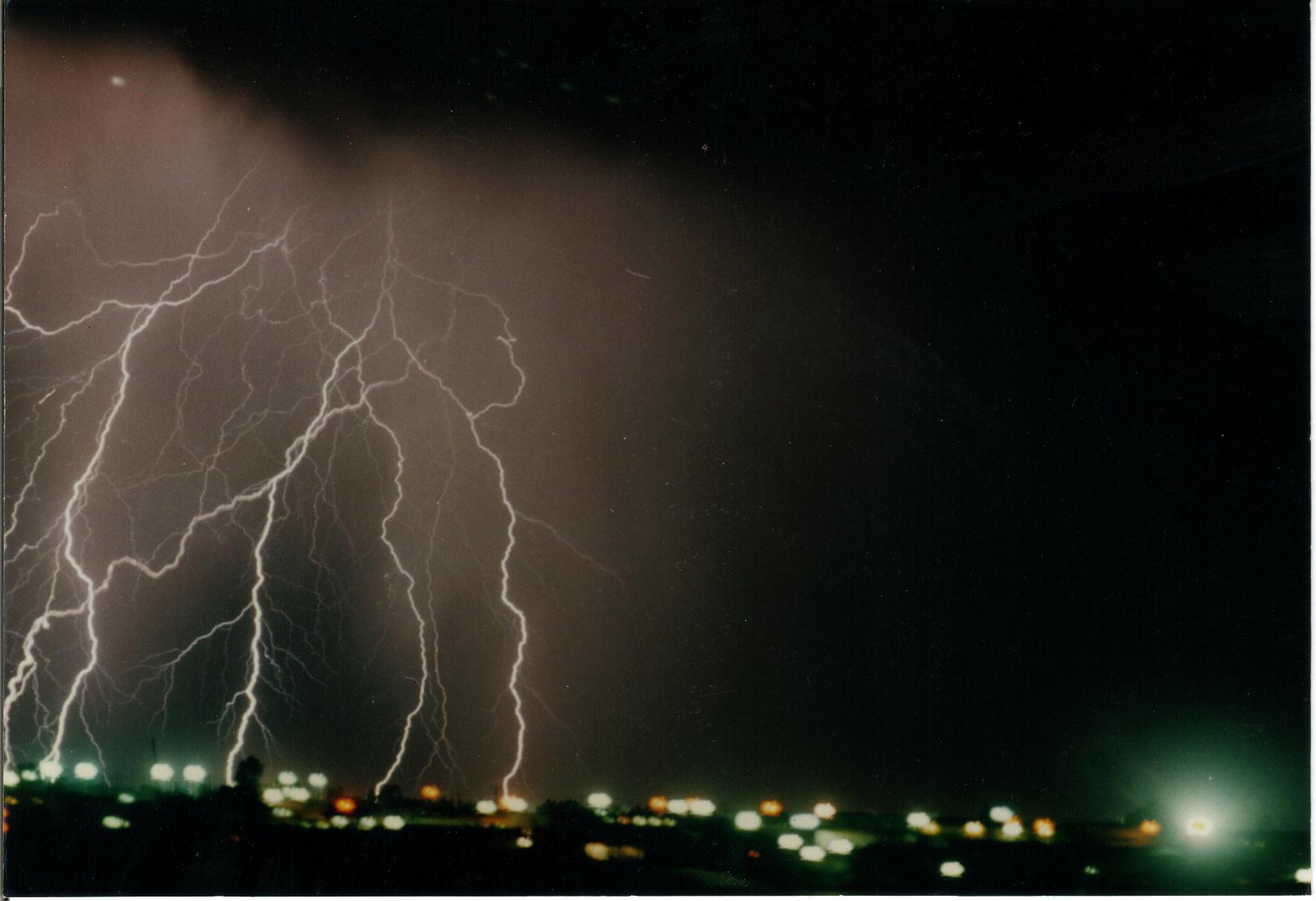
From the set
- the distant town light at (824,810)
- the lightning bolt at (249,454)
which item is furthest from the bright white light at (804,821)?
the lightning bolt at (249,454)

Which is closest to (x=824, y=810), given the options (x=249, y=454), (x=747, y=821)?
(x=747, y=821)

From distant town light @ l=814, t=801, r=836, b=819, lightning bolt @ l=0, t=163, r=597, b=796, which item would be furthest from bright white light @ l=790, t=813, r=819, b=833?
lightning bolt @ l=0, t=163, r=597, b=796

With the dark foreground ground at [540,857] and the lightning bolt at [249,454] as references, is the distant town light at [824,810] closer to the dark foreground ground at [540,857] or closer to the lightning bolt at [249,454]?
the dark foreground ground at [540,857]

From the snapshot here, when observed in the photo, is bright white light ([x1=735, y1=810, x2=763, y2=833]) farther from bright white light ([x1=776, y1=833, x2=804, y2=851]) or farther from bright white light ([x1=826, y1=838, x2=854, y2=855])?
bright white light ([x1=826, y1=838, x2=854, y2=855])

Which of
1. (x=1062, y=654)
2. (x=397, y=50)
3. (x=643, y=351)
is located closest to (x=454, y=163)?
(x=397, y=50)

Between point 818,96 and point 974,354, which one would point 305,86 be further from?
point 974,354

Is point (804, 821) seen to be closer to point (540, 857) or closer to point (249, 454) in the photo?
point (540, 857)
